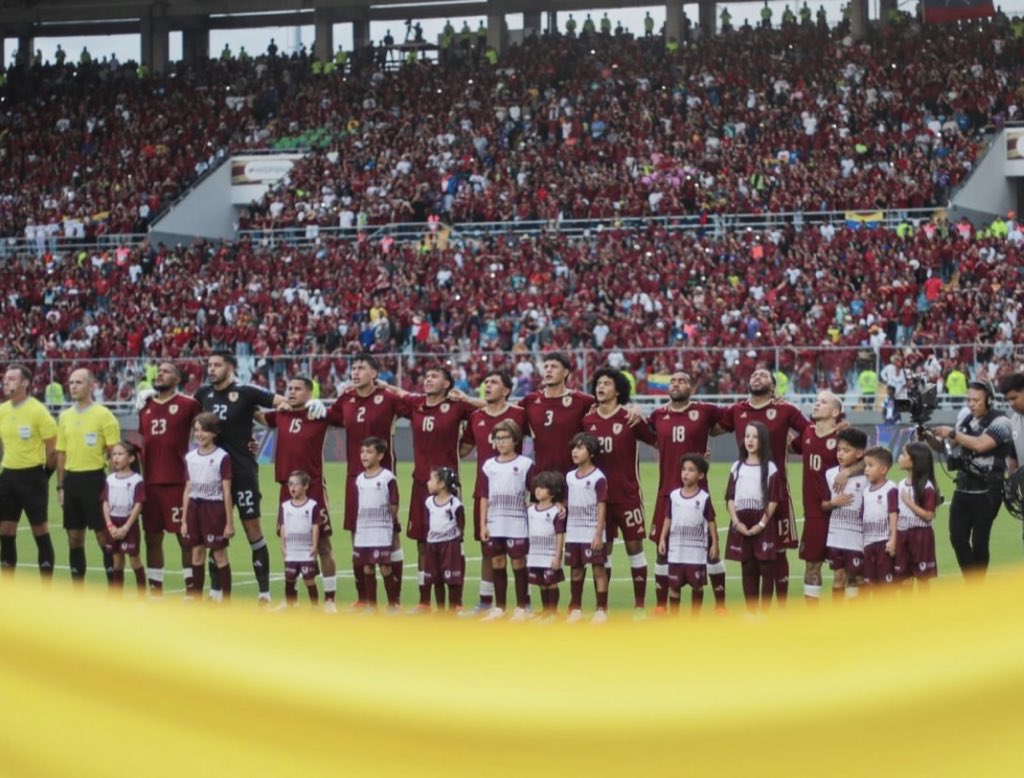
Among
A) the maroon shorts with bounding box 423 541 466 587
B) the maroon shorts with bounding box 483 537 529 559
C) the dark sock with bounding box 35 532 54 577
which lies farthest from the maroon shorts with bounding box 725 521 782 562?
the dark sock with bounding box 35 532 54 577

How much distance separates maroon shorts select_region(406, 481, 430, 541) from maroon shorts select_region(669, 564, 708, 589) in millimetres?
2075

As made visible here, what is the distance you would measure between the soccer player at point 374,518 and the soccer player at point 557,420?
4.02 ft

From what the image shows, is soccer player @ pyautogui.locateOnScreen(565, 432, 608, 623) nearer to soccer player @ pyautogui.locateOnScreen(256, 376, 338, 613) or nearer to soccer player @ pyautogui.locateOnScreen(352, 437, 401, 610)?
soccer player @ pyautogui.locateOnScreen(352, 437, 401, 610)

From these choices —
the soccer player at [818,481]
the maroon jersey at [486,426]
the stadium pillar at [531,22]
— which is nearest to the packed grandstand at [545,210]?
the stadium pillar at [531,22]

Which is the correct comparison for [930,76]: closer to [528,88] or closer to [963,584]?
[528,88]

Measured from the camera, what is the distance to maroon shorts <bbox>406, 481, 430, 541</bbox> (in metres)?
12.3

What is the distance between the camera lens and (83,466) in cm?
1305

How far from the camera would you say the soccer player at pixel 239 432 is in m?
12.8

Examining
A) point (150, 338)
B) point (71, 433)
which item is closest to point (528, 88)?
point (150, 338)

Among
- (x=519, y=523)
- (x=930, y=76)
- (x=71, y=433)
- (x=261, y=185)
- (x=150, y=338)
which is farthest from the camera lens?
(x=261, y=185)

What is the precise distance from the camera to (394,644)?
1745 mm

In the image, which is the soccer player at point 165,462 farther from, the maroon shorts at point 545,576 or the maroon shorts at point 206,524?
the maroon shorts at point 545,576

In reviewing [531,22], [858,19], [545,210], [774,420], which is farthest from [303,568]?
Answer: [531,22]

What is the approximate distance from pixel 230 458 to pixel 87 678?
11167mm
